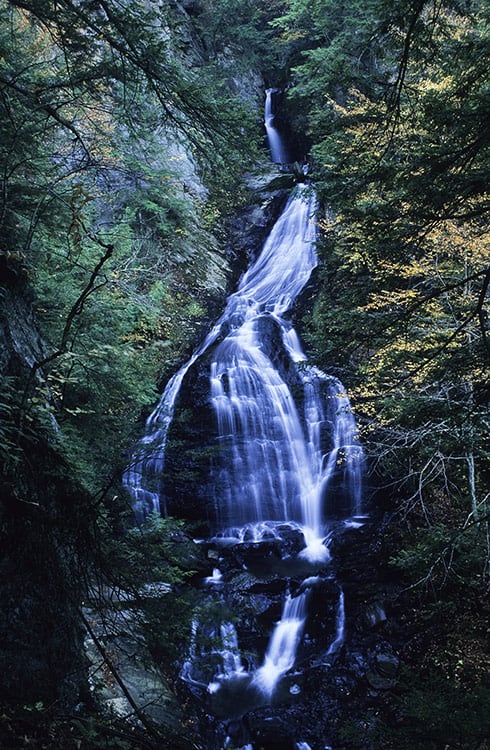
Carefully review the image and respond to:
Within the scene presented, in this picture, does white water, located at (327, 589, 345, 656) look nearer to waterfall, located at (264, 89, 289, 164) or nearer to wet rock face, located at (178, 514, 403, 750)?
wet rock face, located at (178, 514, 403, 750)

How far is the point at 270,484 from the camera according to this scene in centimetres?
1141

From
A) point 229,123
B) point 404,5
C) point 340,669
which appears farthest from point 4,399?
point 340,669

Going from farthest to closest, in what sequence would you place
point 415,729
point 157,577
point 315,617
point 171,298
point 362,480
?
1. point 171,298
2. point 362,480
3. point 315,617
4. point 415,729
5. point 157,577

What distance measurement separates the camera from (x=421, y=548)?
737 cm

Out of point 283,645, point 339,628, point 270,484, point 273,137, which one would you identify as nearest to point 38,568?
point 283,645

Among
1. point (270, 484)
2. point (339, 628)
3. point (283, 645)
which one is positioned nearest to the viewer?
point (283, 645)

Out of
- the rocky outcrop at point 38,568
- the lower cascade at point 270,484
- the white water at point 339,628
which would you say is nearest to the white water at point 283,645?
the lower cascade at point 270,484

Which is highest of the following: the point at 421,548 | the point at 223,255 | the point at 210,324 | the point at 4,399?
the point at 223,255

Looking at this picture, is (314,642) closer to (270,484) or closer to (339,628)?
(339,628)

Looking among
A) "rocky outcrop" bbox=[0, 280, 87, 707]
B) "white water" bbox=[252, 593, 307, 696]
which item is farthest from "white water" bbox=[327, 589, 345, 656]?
"rocky outcrop" bbox=[0, 280, 87, 707]

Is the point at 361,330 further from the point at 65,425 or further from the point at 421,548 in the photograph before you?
the point at 421,548

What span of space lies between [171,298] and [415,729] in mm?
12174

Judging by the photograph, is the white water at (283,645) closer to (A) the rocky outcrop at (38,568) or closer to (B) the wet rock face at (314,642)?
(B) the wet rock face at (314,642)

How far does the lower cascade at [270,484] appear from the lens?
784 centimetres
